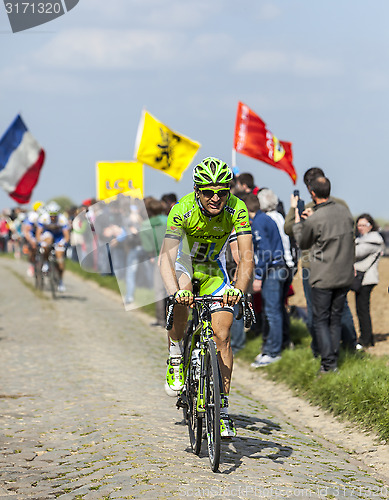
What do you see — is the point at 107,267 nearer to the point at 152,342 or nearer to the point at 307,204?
the point at 152,342

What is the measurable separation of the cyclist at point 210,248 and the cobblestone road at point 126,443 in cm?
52

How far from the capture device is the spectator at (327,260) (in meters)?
9.14

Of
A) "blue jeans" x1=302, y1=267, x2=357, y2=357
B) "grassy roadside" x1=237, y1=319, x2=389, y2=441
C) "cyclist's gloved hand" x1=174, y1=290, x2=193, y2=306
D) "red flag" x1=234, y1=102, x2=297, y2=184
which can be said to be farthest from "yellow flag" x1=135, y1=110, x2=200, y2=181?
"cyclist's gloved hand" x1=174, y1=290, x2=193, y2=306

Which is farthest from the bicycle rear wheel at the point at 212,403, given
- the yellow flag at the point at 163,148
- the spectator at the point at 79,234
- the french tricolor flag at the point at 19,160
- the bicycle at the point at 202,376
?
the spectator at the point at 79,234

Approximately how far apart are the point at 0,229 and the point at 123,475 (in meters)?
40.4

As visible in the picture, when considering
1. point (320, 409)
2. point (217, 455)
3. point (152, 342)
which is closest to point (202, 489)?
point (217, 455)

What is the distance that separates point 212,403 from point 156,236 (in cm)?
919

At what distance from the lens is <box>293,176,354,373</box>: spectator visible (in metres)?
9.14

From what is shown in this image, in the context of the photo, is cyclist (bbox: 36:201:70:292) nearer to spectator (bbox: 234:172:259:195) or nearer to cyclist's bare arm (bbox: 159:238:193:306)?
spectator (bbox: 234:172:259:195)

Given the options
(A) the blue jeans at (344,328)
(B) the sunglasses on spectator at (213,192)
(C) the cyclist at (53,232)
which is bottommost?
(A) the blue jeans at (344,328)

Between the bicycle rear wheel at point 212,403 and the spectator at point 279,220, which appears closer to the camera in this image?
the bicycle rear wheel at point 212,403

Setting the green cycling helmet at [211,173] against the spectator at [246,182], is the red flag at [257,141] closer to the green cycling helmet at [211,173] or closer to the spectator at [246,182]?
the spectator at [246,182]

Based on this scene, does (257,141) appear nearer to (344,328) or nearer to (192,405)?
(344,328)

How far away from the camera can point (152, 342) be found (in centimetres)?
1366
